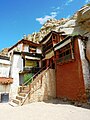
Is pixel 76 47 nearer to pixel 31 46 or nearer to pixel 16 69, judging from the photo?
pixel 16 69

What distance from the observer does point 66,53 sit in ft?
57.9

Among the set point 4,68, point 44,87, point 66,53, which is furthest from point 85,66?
point 4,68

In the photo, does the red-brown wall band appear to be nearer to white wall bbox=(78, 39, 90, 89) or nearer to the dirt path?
white wall bbox=(78, 39, 90, 89)

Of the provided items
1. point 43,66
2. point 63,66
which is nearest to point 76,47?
point 63,66

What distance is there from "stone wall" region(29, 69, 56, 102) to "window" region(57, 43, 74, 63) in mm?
2534

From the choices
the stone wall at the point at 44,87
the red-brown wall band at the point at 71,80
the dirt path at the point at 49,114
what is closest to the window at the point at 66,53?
the red-brown wall band at the point at 71,80

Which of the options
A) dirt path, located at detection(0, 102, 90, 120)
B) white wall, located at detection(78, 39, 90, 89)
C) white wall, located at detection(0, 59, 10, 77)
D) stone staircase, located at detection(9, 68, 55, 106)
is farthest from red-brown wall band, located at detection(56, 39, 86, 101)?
white wall, located at detection(0, 59, 10, 77)

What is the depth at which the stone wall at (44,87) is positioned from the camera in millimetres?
16258

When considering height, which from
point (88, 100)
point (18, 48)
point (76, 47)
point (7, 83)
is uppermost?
point (18, 48)

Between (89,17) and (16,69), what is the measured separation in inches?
785

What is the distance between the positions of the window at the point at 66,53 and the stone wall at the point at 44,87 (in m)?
2.53

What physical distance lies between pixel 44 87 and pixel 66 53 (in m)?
5.22

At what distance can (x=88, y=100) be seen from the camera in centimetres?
1307

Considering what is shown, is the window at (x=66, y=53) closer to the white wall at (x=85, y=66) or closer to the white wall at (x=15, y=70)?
the white wall at (x=85, y=66)
